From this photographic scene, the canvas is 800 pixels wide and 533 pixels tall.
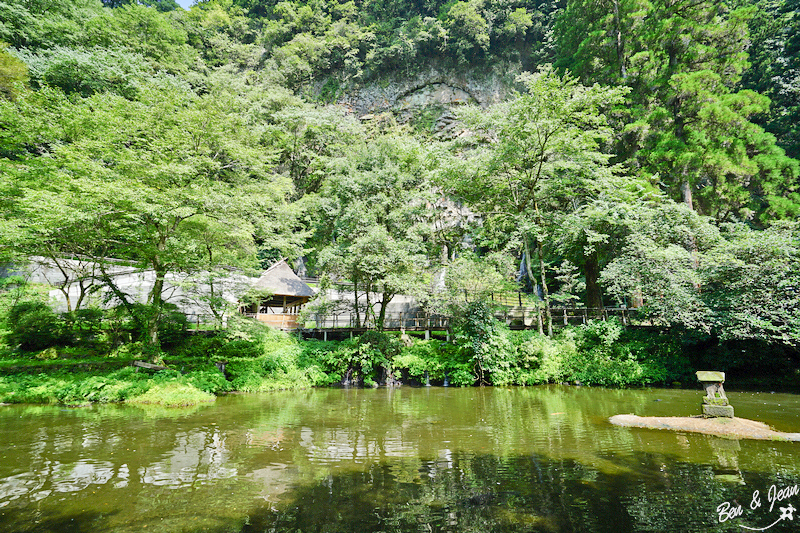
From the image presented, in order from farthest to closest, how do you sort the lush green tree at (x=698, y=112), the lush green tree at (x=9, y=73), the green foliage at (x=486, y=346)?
the lush green tree at (x=9, y=73)
the lush green tree at (x=698, y=112)
the green foliage at (x=486, y=346)

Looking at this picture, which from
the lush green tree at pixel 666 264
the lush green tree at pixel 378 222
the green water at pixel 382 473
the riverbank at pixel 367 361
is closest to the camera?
the green water at pixel 382 473

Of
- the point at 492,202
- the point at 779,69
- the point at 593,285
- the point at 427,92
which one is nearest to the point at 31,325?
the point at 492,202

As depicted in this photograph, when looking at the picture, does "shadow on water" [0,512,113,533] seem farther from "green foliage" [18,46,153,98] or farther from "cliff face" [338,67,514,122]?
"cliff face" [338,67,514,122]

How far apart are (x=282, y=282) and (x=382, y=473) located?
18275 millimetres

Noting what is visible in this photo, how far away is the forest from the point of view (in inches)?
493

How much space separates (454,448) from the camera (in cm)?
632

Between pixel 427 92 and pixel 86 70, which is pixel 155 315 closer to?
pixel 86 70

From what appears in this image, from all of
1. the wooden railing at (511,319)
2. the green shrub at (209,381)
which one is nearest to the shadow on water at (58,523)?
the green shrub at (209,381)

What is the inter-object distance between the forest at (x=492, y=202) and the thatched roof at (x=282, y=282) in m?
3.17

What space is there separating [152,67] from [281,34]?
13949 millimetres

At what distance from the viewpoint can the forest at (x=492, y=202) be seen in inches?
493

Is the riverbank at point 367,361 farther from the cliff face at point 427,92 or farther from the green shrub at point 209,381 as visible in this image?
the cliff face at point 427,92

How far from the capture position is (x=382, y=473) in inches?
201

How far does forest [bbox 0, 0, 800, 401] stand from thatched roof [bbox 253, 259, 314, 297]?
10.4 ft
